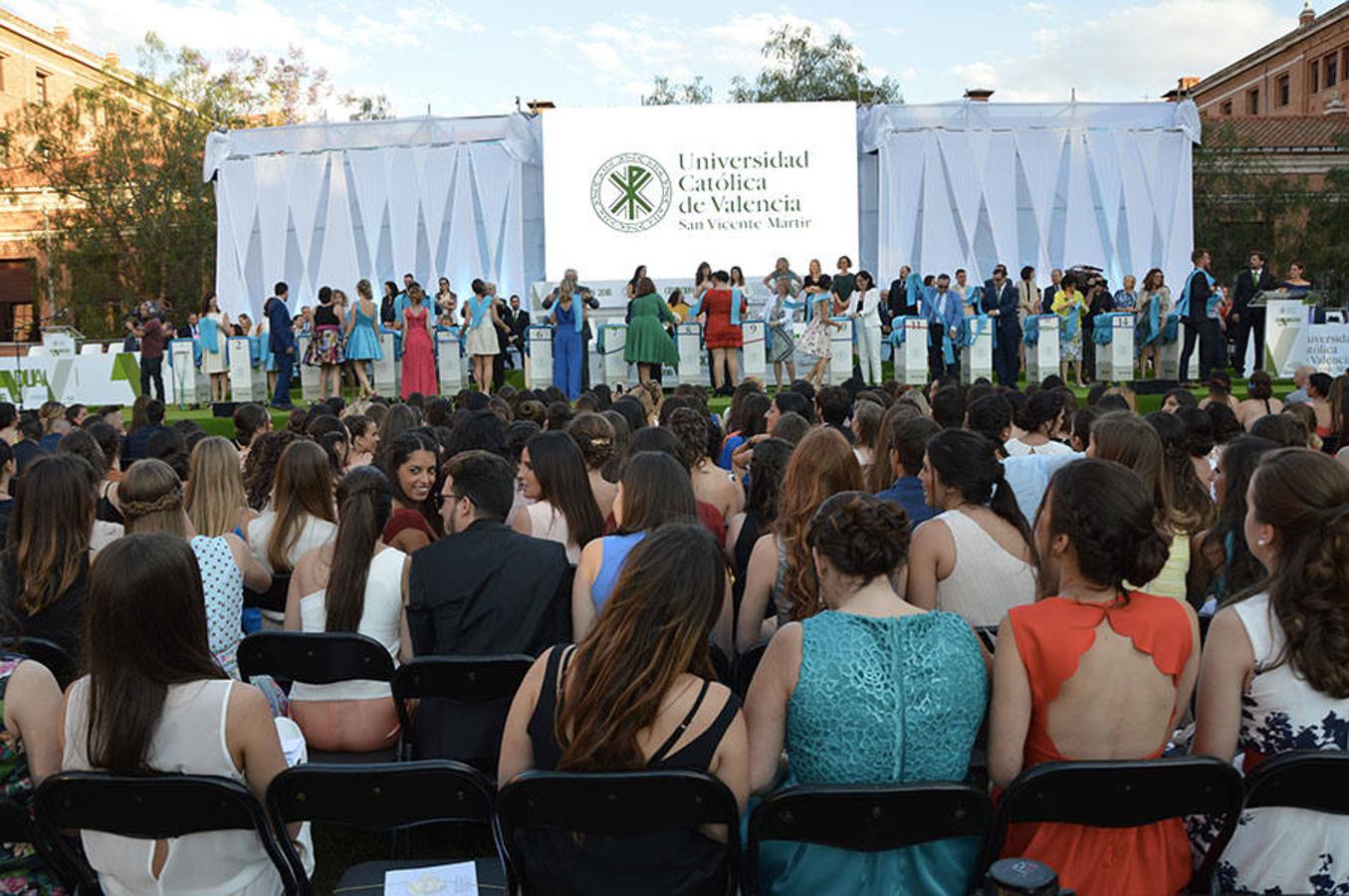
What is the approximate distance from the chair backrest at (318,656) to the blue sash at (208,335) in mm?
13395

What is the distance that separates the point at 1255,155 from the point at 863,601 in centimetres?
3475

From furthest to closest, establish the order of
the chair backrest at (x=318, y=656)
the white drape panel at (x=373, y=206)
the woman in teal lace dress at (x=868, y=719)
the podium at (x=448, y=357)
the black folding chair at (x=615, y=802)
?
the white drape panel at (x=373, y=206) → the podium at (x=448, y=357) → the chair backrest at (x=318, y=656) → the woman in teal lace dress at (x=868, y=719) → the black folding chair at (x=615, y=802)

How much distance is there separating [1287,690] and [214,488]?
3.96 m

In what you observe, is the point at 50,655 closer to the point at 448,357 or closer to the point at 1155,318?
the point at 448,357

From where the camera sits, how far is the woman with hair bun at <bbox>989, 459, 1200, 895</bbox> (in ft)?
8.05

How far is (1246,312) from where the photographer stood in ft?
51.5

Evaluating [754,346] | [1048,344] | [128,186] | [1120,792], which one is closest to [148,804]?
[1120,792]

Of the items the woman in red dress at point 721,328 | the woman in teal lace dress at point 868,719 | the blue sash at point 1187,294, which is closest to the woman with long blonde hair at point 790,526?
the woman in teal lace dress at point 868,719

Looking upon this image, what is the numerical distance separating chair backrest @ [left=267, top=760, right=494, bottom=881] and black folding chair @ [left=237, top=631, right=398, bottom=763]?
82cm

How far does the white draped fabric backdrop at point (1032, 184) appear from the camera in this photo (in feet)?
66.2

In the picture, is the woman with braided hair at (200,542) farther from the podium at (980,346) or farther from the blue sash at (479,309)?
the podium at (980,346)

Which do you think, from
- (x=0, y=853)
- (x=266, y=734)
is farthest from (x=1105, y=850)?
(x=0, y=853)

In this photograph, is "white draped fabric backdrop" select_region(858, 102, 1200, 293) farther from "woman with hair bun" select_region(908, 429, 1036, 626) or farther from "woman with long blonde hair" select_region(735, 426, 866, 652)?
"woman with hair bun" select_region(908, 429, 1036, 626)

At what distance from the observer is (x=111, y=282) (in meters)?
31.5
